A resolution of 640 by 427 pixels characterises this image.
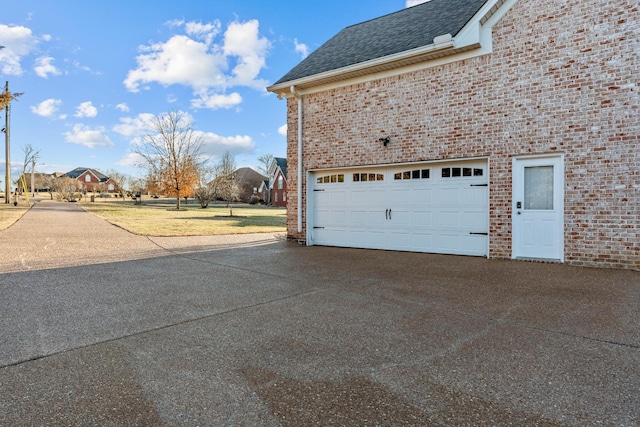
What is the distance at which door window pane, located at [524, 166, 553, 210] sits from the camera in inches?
303

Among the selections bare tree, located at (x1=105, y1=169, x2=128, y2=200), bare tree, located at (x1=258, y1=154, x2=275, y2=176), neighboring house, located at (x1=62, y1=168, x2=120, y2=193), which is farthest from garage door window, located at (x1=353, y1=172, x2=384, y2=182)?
neighboring house, located at (x1=62, y1=168, x2=120, y2=193)

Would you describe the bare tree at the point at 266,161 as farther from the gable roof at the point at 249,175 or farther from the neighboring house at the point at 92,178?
the neighboring house at the point at 92,178

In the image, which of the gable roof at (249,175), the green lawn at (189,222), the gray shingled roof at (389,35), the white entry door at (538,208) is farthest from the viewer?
the gable roof at (249,175)

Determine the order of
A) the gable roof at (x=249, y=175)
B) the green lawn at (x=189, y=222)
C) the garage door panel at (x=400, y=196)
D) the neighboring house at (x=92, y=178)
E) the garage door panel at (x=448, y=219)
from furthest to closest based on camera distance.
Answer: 1. the neighboring house at (x=92, y=178)
2. the gable roof at (x=249, y=175)
3. the green lawn at (x=189, y=222)
4. the garage door panel at (x=400, y=196)
5. the garage door panel at (x=448, y=219)

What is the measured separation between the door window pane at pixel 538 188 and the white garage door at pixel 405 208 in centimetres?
82

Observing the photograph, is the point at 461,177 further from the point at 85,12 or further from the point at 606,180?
the point at 85,12

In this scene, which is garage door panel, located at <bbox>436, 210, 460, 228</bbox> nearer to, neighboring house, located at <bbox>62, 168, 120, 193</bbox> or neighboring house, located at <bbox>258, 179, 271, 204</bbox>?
neighboring house, located at <bbox>258, 179, 271, 204</bbox>

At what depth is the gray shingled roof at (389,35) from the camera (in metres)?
9.34

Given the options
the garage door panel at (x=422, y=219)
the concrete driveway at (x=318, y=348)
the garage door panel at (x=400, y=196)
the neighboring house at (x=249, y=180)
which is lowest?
the concrete driveway at (x=318, y=348)

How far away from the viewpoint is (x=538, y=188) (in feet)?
25.6

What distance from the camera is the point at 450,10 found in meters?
10.4

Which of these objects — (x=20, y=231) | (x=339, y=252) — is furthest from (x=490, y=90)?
(x=20, y=231)

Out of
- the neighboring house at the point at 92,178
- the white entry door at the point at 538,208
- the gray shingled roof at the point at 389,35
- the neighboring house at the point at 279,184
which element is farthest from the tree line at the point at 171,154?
the neighboring house at the point at 92,178

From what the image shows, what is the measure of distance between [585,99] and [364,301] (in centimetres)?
625
